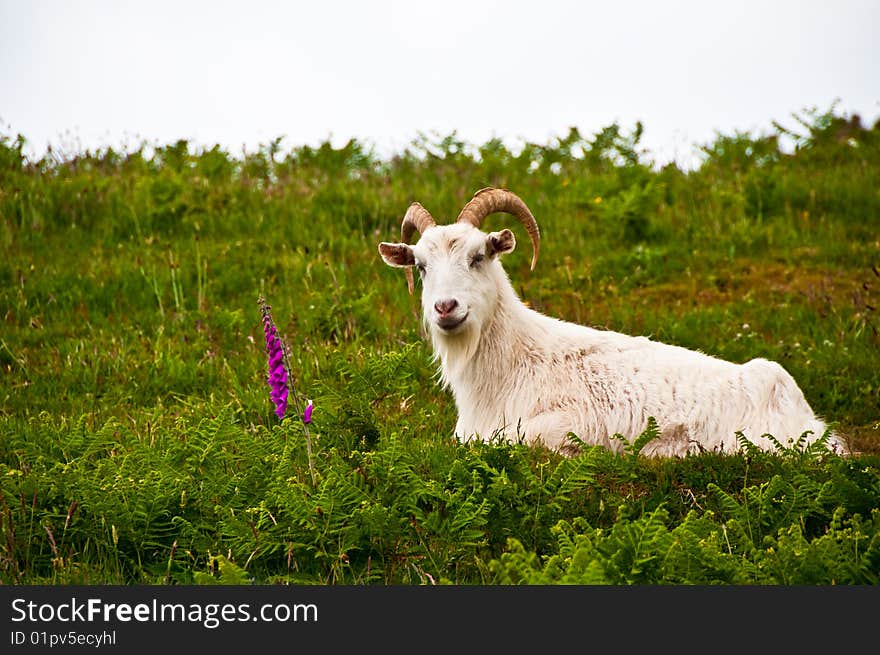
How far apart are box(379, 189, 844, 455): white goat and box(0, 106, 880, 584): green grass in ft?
2.13

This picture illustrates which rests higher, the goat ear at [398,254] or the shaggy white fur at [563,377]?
the goat ear at [398,254]

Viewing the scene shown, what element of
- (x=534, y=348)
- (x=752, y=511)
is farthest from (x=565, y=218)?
(x=752, y=511)

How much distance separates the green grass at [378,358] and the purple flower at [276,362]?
65 cm

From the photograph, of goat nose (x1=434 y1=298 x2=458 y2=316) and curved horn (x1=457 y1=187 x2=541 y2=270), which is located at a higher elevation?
curved horn (x1=457 y1=187 x2=541 y2=270)

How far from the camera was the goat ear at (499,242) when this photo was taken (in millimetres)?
8922

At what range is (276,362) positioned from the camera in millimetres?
5926

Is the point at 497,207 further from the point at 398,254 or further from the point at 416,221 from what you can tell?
the point at 398,254

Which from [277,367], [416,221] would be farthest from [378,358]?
[416,221]

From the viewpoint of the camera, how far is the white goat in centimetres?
838

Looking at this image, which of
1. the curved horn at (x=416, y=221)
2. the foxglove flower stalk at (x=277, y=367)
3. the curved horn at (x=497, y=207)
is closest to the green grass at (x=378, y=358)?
the foxglove flower stalk at (x=277, y=367)

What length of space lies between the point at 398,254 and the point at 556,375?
5.70 feet

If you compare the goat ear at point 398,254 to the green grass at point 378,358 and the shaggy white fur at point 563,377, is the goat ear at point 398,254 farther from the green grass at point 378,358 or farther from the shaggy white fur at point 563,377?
the green grass at point 378,358

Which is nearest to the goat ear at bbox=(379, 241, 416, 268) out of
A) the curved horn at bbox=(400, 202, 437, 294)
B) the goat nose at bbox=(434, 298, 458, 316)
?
the curved horn at bbox=(400, 202, 437, 294)

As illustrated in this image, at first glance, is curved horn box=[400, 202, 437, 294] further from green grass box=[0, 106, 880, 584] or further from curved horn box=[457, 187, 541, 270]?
green grass box=[0, 106, 880, 584]
